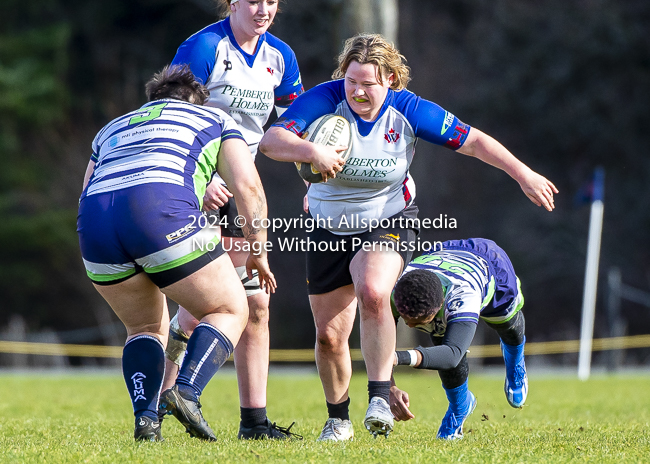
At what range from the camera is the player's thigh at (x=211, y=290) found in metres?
3.92

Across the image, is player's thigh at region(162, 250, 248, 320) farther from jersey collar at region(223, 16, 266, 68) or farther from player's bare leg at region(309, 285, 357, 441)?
jersey collar at region(223, 16, 266, 68)

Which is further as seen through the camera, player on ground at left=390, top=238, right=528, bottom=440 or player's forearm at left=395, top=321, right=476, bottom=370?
player on ground at left=390, top=238, right=528, bottom=440

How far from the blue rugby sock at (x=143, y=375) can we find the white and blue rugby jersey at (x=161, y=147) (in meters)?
0.80

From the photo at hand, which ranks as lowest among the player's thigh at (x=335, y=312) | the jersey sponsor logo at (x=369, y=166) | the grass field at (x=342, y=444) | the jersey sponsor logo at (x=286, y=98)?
the grass field at (x=342, y=444)

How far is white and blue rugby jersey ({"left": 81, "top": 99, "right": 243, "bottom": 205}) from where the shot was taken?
12.9ft

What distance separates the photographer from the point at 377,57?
4.66 meters

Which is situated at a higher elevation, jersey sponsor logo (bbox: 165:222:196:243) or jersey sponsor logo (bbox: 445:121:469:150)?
A: jersey sponsor logo (bbox: 445:121:469:150)

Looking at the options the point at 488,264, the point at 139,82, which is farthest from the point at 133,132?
the point at 139,82

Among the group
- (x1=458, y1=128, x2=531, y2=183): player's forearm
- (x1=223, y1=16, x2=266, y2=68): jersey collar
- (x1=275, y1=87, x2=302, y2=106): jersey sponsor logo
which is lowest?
(x1=458, y1=128, x2=531, y2=183): player's forearm

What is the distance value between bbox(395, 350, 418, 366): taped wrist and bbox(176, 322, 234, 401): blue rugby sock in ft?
2.92

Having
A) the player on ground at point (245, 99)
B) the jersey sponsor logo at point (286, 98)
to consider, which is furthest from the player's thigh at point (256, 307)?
the jersey sponsor logo at point (286, 98)

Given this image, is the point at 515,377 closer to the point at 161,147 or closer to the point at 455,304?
the point at 455,304

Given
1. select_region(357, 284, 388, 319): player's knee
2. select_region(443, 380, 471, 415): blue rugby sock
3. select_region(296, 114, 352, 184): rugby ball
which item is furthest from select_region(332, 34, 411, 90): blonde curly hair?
select_region(443, 380, 471, 415): blue rugby sock

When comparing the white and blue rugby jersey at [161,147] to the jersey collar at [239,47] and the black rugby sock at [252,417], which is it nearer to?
the jersey collar at [239,47]
